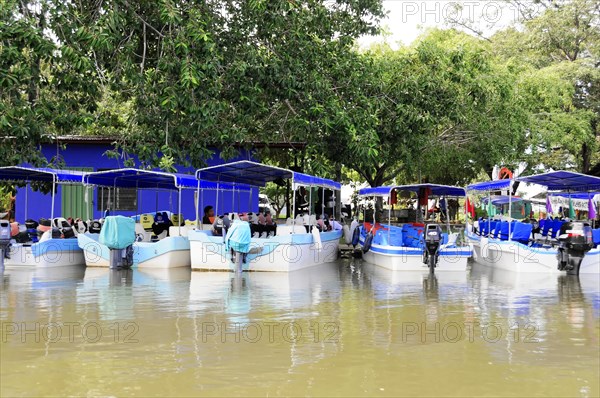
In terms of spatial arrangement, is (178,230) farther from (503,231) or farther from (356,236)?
(503,231)

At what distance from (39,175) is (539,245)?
1261 cm

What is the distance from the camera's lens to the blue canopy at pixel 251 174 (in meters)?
17.5

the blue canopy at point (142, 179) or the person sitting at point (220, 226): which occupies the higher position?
the blue canopy at point (142, 179)

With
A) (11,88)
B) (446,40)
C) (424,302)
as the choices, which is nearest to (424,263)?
(424,302)

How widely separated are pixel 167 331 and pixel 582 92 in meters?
26.3

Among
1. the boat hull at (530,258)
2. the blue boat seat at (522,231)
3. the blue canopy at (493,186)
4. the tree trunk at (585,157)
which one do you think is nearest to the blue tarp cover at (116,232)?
the boat hull at (530,258)

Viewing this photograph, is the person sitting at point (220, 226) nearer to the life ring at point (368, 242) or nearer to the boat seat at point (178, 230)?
the boat seat at point (178, 230)

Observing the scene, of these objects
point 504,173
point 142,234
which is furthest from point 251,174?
point 504,173

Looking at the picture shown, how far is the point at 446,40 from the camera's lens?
2895 cm

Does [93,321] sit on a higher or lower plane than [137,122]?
lower

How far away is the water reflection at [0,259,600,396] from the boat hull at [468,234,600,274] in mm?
1612

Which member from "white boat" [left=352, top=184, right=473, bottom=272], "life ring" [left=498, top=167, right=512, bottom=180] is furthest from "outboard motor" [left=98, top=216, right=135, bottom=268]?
"life ring" [left=498, top=167, right=512, bottom=180]

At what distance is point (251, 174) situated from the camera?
1991 cm

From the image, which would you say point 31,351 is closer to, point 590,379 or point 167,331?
point 167,331
